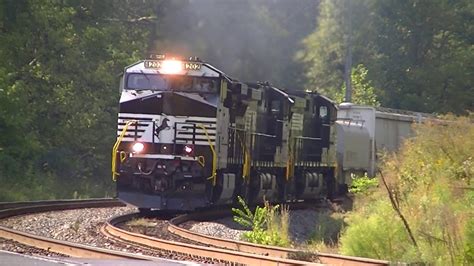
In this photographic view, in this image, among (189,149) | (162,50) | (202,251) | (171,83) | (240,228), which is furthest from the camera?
(162,50)

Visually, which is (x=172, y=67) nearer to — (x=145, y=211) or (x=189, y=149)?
(x=189, y=149)

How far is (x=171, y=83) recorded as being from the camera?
18.3 m

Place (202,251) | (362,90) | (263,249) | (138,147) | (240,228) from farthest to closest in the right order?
(362,90) → (138,147) → (240,228) → (263,249) → (202,251)

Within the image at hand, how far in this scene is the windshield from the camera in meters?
18.1

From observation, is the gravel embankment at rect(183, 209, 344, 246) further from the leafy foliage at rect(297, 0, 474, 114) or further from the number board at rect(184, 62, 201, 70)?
the leafy foliage at rect(297, 0, 474, 114)

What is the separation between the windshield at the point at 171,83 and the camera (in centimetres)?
1812

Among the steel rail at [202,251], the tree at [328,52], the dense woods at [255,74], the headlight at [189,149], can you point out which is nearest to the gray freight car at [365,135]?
the dense woods at [255,74]

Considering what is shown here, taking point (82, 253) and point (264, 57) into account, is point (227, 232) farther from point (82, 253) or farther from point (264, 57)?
point (264, 57)

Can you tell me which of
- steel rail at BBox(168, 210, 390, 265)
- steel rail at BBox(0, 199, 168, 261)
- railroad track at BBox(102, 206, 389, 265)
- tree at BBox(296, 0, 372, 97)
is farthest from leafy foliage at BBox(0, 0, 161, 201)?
tree at BBox(296, 0, 372, 97)

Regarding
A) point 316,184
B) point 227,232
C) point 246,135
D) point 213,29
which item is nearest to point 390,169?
point 227,232

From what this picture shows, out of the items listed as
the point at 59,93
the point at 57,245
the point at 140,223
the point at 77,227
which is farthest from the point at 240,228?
the point at 59,93

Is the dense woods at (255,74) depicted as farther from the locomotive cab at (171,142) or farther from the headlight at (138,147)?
the headlight at (138,147)

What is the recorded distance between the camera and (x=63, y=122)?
31.9 meters

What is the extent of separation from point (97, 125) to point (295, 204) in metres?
12.7
